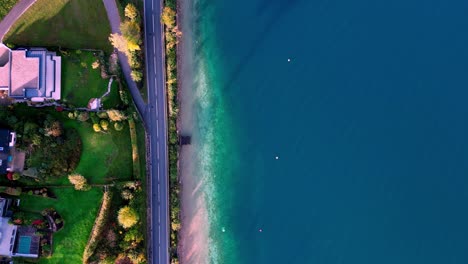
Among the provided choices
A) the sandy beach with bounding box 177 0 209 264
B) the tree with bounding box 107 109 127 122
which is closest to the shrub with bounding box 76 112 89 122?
the tree with bounding box 107 109 127 122

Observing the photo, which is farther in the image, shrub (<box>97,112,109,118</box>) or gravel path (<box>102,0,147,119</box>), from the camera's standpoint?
gravel path (<box>102,0,147,119</box>)

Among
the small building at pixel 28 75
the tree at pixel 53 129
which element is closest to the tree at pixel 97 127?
the tree at pixel 53 129

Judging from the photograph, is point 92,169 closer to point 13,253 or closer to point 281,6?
point 13,253

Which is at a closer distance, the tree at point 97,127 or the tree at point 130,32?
the tree at point 130,32

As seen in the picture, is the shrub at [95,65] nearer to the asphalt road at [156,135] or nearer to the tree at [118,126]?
the asphalt road at [156,135]

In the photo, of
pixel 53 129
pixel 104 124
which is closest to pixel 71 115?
pixel 53 129

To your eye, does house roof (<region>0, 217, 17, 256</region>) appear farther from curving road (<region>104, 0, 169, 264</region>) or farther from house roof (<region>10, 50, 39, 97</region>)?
curving road (<region>104, 0, 169, 264</region>)
